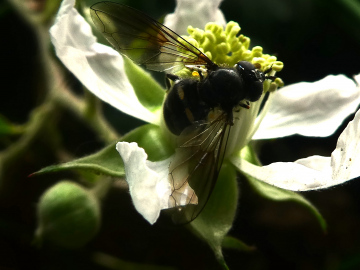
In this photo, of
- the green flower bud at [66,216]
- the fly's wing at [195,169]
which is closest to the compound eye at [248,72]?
the fly's wing at [195,169]

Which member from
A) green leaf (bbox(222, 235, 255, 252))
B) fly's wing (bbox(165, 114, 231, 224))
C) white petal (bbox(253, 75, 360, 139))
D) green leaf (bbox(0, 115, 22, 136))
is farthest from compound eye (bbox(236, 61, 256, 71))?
green leaf (bbox(0, 115, 22, 136))

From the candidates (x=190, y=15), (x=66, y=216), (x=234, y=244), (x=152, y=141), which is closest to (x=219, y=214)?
(x=234, y=244)

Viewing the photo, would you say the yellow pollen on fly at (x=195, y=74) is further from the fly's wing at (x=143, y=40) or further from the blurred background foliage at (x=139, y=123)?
the blurred background foliage at (x=139, y=123)

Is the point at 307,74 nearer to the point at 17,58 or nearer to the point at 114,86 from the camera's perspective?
the point at 114,86

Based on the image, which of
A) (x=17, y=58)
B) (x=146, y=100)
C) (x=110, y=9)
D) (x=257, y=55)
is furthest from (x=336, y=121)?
(x=17, y=58)

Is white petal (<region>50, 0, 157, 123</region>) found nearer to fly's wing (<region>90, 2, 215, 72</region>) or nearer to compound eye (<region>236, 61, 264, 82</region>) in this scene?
fly's wing (<region>90, 2, 215, 72</region>)

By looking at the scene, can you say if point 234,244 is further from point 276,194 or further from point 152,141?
point 152,141
